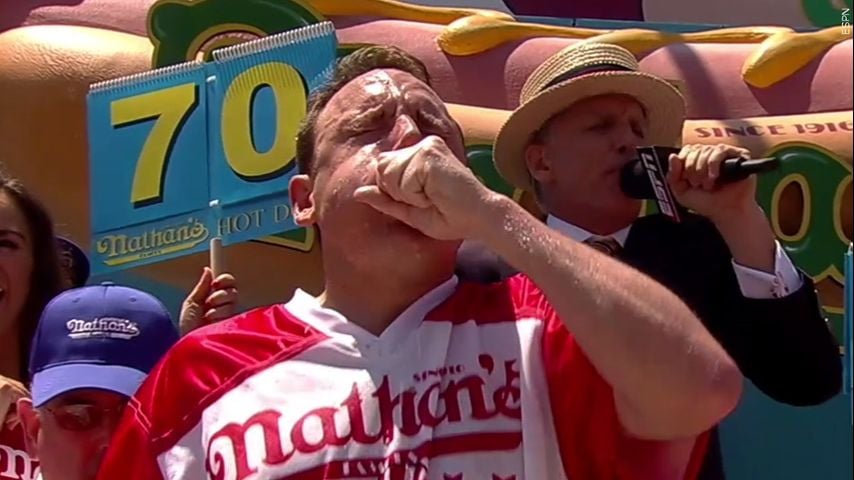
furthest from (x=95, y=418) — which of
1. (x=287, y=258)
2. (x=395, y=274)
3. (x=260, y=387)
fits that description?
(x=287, y=258)

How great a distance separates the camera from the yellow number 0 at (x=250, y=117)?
7.26ft

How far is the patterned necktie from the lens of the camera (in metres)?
1.72

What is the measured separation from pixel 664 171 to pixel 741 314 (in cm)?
19

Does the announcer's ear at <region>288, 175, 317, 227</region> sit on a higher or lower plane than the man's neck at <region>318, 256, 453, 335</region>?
higher

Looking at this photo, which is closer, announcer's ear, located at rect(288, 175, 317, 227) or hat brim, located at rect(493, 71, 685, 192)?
announcer's ear, located at rect(288, 175, 317, 227)

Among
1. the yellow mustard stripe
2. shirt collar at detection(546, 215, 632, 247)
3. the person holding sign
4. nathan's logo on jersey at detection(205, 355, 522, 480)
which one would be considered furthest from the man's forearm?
the yellow mustard stripe

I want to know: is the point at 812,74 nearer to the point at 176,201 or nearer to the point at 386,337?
the point at 176,201

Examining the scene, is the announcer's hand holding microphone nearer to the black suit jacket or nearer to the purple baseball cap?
the black suit jacket

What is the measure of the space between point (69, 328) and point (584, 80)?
0.75 m

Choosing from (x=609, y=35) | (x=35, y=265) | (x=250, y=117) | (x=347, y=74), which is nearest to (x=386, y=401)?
(x=347, y=74)

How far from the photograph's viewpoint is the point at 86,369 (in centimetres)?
Answer: 169

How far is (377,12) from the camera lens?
3613 mm

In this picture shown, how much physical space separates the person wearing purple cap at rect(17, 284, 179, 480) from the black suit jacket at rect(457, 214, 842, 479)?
0.61 metres

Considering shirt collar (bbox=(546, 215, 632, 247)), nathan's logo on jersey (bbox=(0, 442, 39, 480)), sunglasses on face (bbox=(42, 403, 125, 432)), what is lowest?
nathan's logo on jersey (bbox=(0, 442, 39, 480))
